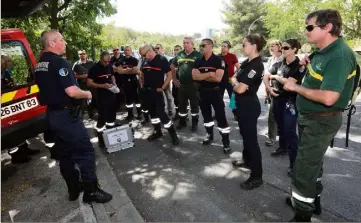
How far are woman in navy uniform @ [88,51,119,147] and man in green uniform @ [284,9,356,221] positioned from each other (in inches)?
147

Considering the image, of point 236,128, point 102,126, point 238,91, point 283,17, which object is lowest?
point 236,128

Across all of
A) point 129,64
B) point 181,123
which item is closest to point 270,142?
point 181,123

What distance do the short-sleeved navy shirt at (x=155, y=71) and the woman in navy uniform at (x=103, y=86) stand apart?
72cm

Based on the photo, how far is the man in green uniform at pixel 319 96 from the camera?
233 centimetres

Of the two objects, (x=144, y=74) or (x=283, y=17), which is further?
(x=283, y=17)

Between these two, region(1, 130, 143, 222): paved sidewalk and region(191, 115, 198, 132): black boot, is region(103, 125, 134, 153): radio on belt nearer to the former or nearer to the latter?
region(1, 130, 143, 222): paved sidewalk

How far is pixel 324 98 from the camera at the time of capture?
2.33 meters

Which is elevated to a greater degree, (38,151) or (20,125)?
(20,125)

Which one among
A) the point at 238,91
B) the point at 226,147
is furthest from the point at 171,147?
the point at 238,91

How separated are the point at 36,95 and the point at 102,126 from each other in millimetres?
1345

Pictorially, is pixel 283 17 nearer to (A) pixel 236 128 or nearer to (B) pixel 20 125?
(A) pixel 236 128

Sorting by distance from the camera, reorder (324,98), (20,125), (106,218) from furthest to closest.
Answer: (20,125) → (106,218) → (324,98)

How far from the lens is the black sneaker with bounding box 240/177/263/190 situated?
3.71m

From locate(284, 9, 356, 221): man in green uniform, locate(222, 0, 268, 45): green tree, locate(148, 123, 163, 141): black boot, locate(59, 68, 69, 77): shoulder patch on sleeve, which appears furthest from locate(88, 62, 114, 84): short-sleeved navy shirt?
locate(222, 0, 268, 45): green tree
